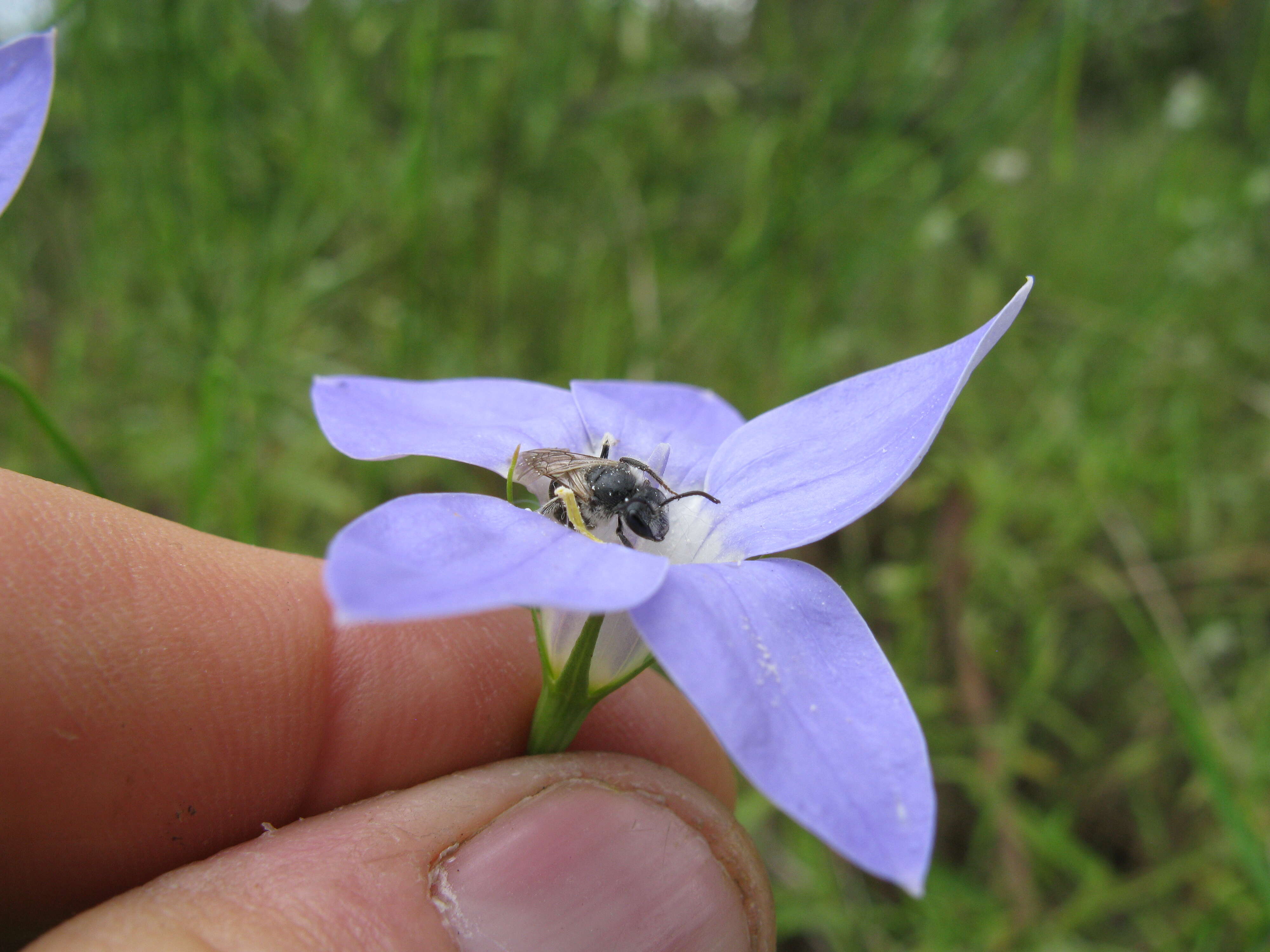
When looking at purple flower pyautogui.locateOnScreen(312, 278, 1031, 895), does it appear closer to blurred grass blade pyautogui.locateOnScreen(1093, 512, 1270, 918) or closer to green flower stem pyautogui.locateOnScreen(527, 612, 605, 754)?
green flower stem pyautogui.locateOnScreen(527, 612, 605, 754)

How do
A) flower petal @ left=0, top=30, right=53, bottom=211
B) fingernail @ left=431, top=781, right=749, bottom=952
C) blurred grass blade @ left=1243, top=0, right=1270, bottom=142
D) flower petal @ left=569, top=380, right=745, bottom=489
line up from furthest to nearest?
blurred grass blade @ left=1243, top=0, right=1270, bottom=142
flower petal @ left=569, top=380, right=745, bottom=489
fingernail @ left=431, top=781, right=749, bottom=952
flower petal @ left=0, top=30, right=53, bottom=211

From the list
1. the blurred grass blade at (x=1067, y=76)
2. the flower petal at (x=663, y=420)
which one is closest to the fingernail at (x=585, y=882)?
the flower petal at (x=663, y=420)

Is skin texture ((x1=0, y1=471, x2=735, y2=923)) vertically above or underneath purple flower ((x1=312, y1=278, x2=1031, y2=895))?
underneath

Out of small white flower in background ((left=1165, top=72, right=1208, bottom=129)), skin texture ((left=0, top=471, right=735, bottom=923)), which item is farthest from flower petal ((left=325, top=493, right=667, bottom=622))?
small white flower in background ((left=1165, top=72, right=1208, bottom=129))

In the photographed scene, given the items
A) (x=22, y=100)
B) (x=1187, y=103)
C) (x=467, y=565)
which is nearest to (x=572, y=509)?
(x=467, y=565)

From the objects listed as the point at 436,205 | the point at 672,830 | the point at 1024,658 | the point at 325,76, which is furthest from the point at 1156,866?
the point at 325,76

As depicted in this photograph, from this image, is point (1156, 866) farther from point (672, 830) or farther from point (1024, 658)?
point (672, 830)
